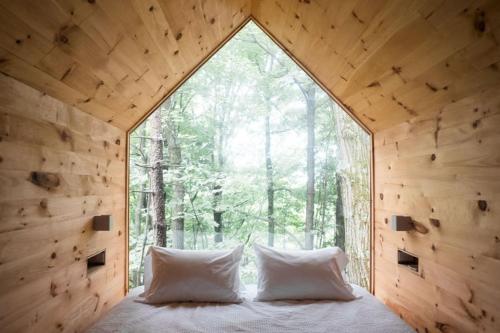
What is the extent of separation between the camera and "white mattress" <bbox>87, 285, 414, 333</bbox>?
2037 millimetres

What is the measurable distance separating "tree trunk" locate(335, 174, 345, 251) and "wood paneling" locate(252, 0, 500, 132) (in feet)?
2.41

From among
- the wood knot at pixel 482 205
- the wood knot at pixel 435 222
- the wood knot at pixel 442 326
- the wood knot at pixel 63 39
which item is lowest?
the wood knot at pixel 442 326

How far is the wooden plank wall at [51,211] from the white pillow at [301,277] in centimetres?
113

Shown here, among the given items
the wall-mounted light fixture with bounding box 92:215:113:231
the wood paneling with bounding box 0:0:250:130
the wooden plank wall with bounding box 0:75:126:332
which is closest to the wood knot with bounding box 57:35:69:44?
the wood paneling with bounding box 0:0:250:130

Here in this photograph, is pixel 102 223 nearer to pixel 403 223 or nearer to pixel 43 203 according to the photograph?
pixel 43 203

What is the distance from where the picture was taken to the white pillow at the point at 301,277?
8.19ft

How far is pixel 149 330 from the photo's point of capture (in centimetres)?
200

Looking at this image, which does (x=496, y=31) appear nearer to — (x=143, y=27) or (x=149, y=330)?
(x=143, y=27)

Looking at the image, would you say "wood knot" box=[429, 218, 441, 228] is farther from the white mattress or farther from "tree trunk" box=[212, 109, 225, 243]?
"tree trunk" box=[212, 109, 225, 243]

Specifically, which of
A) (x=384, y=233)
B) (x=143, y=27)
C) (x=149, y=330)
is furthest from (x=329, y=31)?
(x=149, y=330)

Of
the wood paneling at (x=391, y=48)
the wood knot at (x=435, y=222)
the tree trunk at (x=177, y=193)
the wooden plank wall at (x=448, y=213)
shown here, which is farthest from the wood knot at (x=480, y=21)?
the tree trunk at (x=177, y=193)

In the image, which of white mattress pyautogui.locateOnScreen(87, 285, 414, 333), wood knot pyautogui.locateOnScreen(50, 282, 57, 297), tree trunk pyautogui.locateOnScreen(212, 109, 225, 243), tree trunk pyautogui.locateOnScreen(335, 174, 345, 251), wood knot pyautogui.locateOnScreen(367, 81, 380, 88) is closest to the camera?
wood knot pyautogui.locateOnScreen(50, 282, 57, 297)

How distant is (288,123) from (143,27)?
1.82 metres

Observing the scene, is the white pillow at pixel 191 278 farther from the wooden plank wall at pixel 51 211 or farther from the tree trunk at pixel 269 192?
the tree trunk at pixel 269 192
